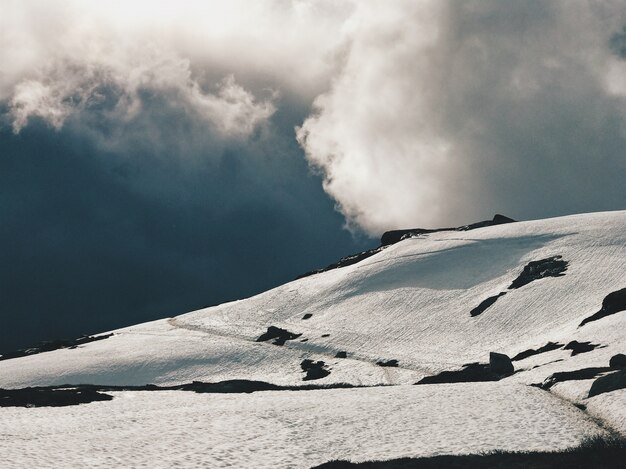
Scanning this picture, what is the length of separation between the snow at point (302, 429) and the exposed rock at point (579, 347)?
12.6 m

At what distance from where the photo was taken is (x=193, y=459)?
69.0 ft

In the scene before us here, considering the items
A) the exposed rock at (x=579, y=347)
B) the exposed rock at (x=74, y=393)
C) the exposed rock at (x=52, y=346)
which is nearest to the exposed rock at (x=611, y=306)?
the exposed rock at (x=579, y=347)

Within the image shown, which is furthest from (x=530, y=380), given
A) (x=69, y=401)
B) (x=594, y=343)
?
(x=69, y=401)

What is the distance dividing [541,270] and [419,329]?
18290 millimetres

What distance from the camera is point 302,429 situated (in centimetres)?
2533

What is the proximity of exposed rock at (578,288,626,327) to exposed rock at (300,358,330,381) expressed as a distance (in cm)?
2150

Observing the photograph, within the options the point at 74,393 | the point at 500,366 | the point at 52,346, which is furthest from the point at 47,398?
the point at 52,346

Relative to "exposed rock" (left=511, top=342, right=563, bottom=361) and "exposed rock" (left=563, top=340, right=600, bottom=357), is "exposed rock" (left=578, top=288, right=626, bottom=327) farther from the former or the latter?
"exposed rock" (left=563, top=340, right=600, bottom=357)

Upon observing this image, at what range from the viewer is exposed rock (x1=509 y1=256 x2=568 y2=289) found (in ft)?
241

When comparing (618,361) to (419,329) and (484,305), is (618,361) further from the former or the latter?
(484,305)

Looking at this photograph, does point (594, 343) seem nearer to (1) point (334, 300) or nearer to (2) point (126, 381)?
(2) point (126, 381)

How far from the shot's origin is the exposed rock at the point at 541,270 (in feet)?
241

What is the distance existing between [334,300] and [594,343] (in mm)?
43550

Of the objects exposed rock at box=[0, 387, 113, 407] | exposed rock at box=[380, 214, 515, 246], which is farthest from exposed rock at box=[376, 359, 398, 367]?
exposed rock at box=[380, 214, 515, 246]
